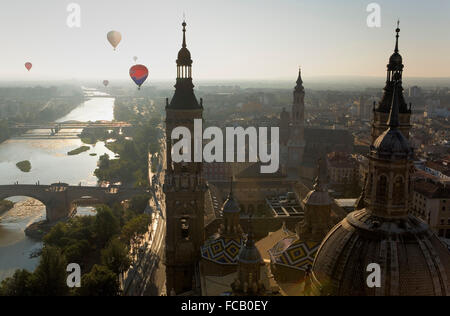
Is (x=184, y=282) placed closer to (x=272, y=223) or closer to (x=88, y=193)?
(x=272, y=223)

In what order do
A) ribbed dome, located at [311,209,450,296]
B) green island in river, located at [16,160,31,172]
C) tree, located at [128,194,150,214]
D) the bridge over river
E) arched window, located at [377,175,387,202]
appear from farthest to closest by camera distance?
the bridge over river < green island in river, located at [16,160,31,172] < tree, located at [128,194,150,214] < arched window, located at [377,175,387,202] < ribbed dome, located at [311,209,450,296]

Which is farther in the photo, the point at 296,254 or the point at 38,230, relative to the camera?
the point at 38,230

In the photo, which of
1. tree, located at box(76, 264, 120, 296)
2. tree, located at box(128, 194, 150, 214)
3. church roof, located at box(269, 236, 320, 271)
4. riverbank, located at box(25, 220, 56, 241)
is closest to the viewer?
church roof, located at box(269, 236, 320, 271)

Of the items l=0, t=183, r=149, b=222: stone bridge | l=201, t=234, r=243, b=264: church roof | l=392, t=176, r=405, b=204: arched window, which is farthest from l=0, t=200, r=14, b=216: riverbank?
l=392, t=176, r=405, b=204: arched window

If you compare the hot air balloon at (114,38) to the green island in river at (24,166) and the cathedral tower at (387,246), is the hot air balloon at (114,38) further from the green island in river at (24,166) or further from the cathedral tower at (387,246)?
the green island in river at (24,166)

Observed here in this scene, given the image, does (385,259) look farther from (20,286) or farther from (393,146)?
(20,286)

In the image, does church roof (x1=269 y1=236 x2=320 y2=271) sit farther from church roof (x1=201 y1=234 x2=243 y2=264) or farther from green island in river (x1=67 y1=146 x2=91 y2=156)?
green island in river (x1=67 y1=146 x2=91 y2=156)

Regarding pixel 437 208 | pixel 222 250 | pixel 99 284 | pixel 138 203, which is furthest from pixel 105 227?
pixel 437 208
